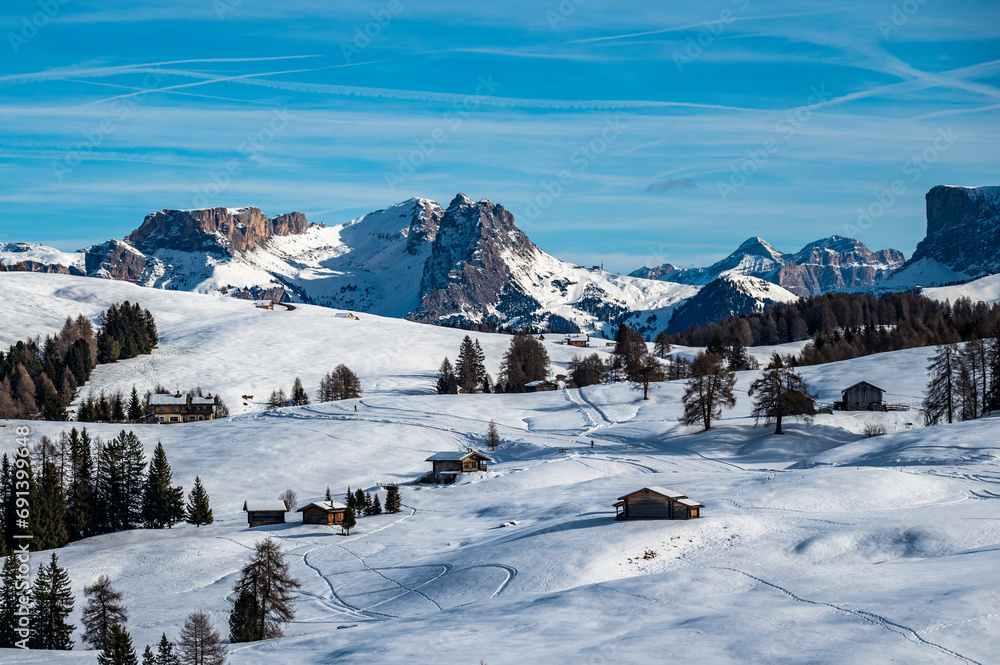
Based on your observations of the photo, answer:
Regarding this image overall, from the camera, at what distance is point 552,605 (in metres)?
41.6

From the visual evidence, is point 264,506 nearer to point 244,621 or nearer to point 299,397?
point 244,621

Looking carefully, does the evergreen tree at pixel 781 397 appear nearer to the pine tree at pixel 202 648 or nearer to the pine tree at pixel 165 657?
the pine tree at pixel 202 648

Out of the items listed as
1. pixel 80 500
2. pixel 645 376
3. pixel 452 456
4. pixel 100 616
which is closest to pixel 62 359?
pixel 80 500

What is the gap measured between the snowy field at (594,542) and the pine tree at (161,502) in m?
2.75

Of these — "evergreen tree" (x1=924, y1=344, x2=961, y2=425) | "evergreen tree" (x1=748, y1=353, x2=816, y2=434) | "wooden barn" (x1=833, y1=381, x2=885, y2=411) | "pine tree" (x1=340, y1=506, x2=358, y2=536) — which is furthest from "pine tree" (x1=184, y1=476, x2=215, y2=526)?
"evergreen tree" (x1=924, y1=344, x2=961, y2=425)

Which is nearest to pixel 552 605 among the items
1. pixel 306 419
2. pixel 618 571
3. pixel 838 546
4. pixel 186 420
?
pixel 618 571

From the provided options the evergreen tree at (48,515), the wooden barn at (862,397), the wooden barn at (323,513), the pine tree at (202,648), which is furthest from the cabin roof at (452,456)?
the pine tree at (202,648)

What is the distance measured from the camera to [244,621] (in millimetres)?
45062

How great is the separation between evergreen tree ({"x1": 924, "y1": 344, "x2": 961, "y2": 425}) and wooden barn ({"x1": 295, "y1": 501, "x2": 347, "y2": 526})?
59626 mm

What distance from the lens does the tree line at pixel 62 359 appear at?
123125 mm

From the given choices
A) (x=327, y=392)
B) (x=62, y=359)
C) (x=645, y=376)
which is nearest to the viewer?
(x=645, y=376)

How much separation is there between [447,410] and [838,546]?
71.4 metres

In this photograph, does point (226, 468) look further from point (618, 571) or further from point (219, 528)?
point (618, 571)

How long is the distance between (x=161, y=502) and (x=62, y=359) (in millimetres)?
83405
